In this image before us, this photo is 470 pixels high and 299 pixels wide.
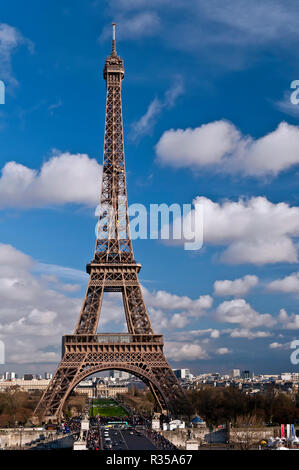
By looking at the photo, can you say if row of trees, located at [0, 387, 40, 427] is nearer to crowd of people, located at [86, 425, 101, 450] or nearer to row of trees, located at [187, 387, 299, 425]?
crowd of people, located at [86, 425, 101, 450]

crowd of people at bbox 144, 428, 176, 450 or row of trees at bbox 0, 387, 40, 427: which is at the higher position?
crowd of people at bbox 144, 428, 176, 450

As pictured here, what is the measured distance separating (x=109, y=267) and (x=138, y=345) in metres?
11.0

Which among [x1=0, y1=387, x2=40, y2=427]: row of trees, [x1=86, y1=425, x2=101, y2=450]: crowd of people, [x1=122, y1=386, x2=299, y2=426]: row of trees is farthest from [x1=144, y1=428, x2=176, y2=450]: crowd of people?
[x1=0, y1=387, x2=40, y2=427]: row of trees


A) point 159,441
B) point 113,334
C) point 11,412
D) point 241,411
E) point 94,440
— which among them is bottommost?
point 11,412

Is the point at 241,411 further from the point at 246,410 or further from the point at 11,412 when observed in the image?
the point at 11,412

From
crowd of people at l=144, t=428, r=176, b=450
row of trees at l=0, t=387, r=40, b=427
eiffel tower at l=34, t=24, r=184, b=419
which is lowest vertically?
row of trees at l=0, t=387, r=40, b=427

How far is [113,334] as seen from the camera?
228 feet

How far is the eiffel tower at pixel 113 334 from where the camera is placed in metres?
66.3

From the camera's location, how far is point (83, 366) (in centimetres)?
6762

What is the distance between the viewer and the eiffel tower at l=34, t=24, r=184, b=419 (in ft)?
218

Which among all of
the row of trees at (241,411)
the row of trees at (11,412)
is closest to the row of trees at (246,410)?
the row of trees at (241,411)

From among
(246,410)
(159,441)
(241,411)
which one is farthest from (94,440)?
(246,410)
